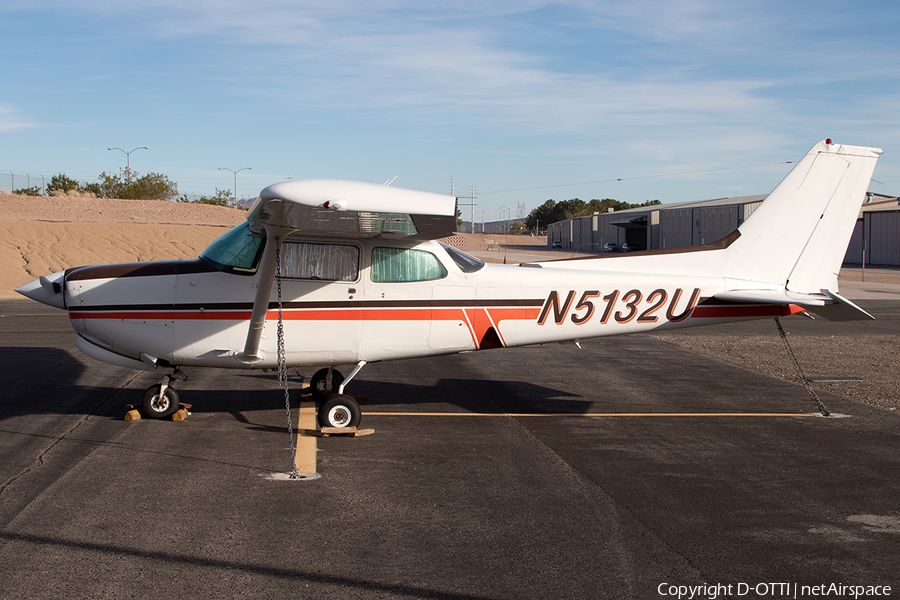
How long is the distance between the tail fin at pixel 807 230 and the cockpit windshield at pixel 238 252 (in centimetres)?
526

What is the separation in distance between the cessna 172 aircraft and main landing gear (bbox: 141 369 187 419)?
11 millimetres

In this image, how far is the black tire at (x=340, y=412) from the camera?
23.7 ft

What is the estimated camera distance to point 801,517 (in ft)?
16.5

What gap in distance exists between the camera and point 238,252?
7.34 metres

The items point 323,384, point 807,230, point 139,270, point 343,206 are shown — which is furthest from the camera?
point 323,384

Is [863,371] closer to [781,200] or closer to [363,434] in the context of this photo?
[781,200]

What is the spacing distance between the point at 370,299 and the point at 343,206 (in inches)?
95.1

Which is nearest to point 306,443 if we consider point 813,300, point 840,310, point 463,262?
point 463,262

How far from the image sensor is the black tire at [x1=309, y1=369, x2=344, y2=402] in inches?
336

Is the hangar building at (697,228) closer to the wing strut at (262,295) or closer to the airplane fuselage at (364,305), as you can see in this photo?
the airplane fuselage at (364,305)

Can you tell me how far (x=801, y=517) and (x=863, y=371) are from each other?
727cm

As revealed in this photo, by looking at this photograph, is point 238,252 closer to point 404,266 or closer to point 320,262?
point 320,262

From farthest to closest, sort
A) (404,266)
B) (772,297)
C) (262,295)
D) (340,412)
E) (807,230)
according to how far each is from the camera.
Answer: (807,230) → (772,297) → (404,266) → (340,412) → (262,295)

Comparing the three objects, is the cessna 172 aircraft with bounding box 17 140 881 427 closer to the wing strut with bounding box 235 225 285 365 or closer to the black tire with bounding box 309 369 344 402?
the wing strut with bounding box 235 225 285 365
